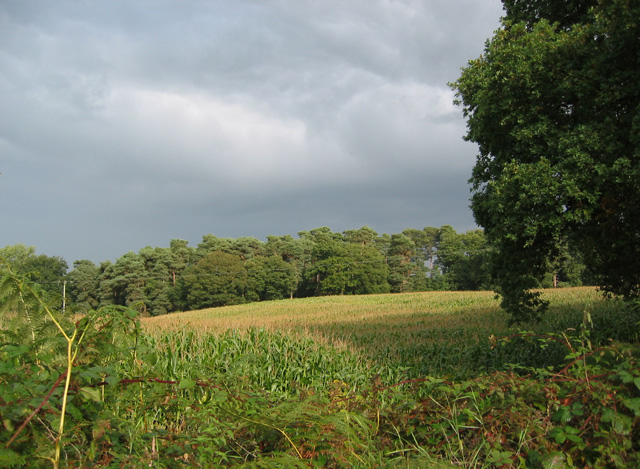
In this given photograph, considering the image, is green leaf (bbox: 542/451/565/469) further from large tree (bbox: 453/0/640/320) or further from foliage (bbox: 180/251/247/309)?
foliage (bbox: 180/251/247/309)

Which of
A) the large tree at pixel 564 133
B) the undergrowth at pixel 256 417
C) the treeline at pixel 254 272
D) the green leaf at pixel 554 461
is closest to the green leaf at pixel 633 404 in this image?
the undergrowth at pixel 256 417

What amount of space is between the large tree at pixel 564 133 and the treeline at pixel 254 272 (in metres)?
57.8

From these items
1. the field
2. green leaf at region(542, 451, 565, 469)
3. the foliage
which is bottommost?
green leaf at region(542, 451, 565, 469)

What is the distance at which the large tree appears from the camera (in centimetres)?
1008

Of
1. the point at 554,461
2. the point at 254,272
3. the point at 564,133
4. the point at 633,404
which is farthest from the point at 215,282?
the point at 633,404

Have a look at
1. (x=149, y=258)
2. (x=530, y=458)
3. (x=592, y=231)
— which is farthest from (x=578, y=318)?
(x=149, y=258)

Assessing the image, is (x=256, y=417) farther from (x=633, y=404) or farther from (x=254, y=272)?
(x=254, y=272)

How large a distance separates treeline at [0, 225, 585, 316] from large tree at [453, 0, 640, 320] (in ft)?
190

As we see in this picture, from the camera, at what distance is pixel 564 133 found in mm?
10641

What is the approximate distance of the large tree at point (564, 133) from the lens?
10.1 m

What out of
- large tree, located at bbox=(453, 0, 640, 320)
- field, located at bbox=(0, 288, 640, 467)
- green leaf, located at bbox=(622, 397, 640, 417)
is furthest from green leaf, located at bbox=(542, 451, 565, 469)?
large tree, located at bbox=(453, 0, 640, 320)

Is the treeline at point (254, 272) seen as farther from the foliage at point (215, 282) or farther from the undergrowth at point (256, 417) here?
the undergrowth at point (256, 417)

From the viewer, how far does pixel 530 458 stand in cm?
333

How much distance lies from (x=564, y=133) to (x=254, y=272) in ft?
236
